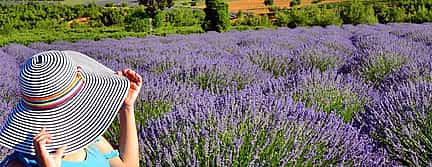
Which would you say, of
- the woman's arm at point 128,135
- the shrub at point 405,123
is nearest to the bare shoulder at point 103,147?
the woman's arm at point 128,135

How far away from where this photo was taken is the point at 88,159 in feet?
5.54

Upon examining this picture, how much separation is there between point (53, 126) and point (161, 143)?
1168mm

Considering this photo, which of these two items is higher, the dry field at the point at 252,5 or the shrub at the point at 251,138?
the shrub at the point at 251,138

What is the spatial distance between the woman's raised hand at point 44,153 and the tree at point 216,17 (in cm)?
2099

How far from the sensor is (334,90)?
384 centimetres

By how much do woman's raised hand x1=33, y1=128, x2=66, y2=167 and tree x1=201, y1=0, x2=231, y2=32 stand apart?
20992mm

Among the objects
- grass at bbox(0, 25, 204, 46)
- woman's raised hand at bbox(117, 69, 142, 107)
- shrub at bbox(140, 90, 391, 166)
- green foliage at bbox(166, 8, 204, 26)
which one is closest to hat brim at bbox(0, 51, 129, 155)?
woman's raised hand at bbox(117, 69, 142, 107)

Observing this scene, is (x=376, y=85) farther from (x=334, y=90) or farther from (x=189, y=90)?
(x=189, y=90)

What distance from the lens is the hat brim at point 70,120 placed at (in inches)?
59.0

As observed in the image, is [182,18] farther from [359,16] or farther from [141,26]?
[359,16]

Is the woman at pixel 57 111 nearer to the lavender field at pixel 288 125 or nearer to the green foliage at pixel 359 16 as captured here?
the lavender field at pixel 288 125

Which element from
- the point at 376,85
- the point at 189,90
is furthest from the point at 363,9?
the point at 189,90

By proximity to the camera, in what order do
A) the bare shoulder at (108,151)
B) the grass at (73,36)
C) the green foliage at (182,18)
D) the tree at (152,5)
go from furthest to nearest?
the tree at (152,5) < the green foliage at (182,18) < the grass at (73,36) < the bare shoulder at (108,151)

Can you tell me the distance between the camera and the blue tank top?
1.54m
